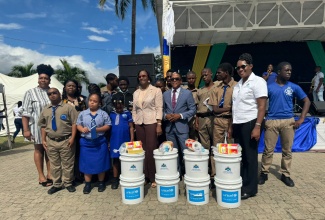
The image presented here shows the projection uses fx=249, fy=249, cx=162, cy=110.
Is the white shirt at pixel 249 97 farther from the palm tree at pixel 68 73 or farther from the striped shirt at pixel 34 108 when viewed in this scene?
the palm tree at pixel 68 73

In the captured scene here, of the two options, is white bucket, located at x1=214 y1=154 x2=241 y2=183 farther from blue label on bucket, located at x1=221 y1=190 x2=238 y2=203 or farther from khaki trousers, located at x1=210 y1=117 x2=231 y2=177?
khaki trousers, located at x1=210 y1=117 x2=231 y2=177

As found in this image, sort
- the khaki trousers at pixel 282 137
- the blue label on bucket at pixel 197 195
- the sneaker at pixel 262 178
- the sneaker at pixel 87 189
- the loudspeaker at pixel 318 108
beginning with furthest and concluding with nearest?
1. the loudspeaker at pixel 318 108
2. the sneaker at pixel 262 178
3. the khaki trousers at pixel 282 137
4. the sneaker at pixel 87 189
5. the blue label on bucket at pixel 197 195

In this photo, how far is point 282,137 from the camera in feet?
13.2

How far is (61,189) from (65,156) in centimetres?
63

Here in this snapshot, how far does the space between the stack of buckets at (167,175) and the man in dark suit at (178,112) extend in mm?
406

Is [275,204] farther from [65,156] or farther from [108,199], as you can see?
[65,156]

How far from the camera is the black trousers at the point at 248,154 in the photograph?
10.9ft

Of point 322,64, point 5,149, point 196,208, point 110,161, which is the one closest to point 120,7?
point 5,149

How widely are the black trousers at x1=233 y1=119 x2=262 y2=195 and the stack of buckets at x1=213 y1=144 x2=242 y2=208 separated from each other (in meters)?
0.27

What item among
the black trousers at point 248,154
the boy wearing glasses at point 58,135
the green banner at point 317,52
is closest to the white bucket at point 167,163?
the black trousers at point 248,154

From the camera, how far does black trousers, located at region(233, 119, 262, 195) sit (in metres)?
3.33

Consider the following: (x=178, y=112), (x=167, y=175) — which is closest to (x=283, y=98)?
(x=178, y=112)

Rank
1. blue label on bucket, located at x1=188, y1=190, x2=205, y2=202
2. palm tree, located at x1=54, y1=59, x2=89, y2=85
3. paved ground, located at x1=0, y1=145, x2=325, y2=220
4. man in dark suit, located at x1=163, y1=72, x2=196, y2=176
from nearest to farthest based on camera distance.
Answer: paved ground, located at x1=0, y1=145, x2=325, y2=220
blue label on bucket, located at x1=188, y1=190, x2=205, y2=202
man in dark suit, located at x1=163, y1=72, x2=196, y2=176
palm tree, located at x1=54, y1=59, x2=89, y2=85

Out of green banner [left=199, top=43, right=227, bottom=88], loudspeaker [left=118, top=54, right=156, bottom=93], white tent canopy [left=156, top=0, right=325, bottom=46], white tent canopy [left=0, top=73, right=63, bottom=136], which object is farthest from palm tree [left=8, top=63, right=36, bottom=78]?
loudspeaker [left=118, top=54, right=156, bottom=93]
